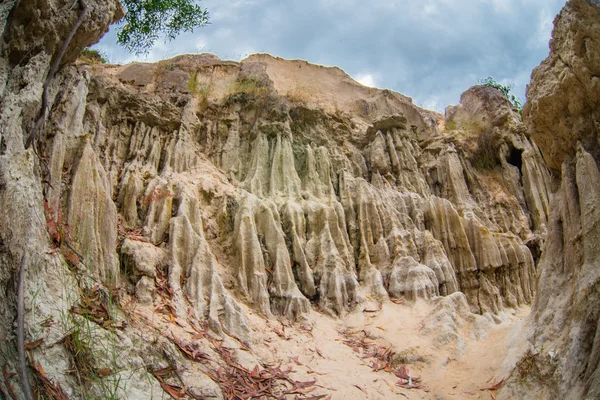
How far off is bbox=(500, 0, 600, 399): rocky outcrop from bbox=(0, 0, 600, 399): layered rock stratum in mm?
33

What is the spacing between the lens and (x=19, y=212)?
17.7 ft

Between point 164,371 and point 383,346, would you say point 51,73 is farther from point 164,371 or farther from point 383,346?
point 383,346

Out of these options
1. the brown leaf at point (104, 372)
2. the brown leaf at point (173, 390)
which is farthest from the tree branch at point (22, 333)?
the brown leaf at point (173, 390)

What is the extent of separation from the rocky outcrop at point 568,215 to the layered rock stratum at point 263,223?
0.03m

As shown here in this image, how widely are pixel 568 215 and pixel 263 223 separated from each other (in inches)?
275

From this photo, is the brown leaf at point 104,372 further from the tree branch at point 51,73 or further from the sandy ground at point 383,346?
the tree branch at point 51,73

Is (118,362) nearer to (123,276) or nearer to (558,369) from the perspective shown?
(123,276)

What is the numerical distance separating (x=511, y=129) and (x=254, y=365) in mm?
16528

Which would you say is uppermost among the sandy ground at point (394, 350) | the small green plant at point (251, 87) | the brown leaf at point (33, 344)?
the small green plant at point (251, 87)

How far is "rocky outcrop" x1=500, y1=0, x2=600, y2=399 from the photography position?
19.7ft

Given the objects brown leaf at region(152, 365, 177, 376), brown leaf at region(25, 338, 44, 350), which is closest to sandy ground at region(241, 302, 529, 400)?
brown leaf at region(152, 365, 177, 376)

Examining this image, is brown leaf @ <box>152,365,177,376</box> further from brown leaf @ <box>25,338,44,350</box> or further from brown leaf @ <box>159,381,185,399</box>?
brown leaf @ <box>25,338,44,350</box>

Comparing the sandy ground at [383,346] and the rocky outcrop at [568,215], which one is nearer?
the rocky outcrop at [568,215]

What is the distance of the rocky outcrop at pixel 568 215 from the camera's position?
19.7 feet
